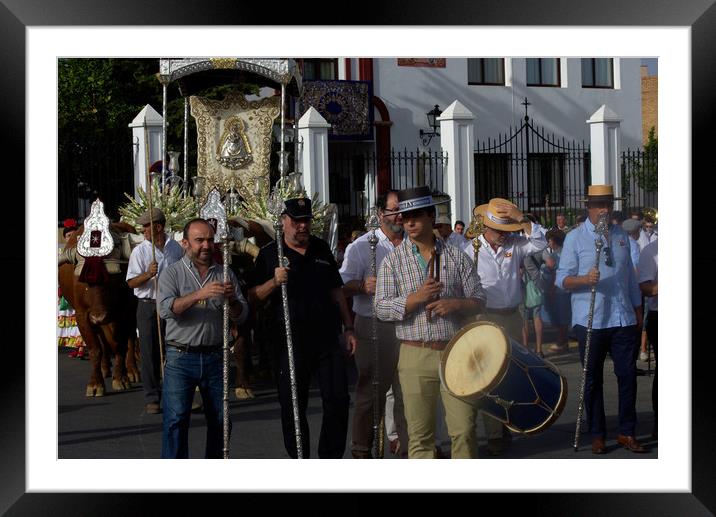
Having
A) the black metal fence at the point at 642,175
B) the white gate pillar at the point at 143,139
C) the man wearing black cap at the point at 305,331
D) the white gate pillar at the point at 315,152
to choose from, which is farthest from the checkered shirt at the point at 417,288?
the black metal fence at the point at 642,175

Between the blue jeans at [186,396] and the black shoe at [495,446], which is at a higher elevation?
the blue jeans at [186,396]

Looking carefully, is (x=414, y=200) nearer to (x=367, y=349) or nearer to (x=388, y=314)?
(x=388, y=314)

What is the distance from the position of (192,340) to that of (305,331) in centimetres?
84

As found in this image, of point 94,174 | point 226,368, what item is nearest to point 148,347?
point 226,368

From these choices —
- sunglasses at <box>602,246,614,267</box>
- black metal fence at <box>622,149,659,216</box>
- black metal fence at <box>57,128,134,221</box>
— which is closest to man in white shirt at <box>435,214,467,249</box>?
sunglasses at <box>602,246,614,267</box>

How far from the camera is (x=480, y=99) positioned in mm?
26047

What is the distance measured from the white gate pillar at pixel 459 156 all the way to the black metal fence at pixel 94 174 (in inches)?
223

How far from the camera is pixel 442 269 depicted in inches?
286

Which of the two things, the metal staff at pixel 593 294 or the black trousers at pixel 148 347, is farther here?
the black trousers at pixel 148 347

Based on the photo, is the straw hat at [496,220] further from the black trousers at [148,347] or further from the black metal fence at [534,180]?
the black metal fence at [534,180]

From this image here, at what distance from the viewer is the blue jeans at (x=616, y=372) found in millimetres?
8445
